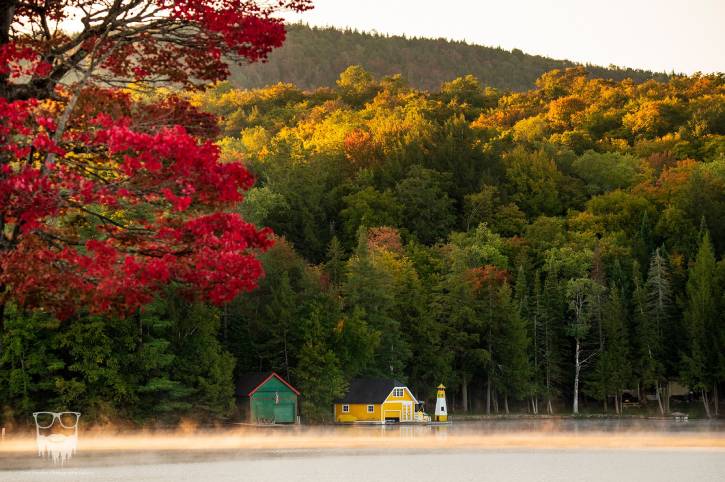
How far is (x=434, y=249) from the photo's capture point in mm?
103438

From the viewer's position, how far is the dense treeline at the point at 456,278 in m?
61.0

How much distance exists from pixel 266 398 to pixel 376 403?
10.3m

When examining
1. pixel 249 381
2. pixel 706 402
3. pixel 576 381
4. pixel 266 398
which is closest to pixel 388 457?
pixel 266 398

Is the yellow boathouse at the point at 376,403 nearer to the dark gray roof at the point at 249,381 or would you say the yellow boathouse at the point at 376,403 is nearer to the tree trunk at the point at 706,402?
the dark gray roof at the point at 249,381

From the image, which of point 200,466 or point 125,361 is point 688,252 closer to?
point 125,361

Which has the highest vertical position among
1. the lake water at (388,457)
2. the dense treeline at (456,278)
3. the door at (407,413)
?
the dense treeline at (456,278)

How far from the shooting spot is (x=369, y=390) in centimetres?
8188

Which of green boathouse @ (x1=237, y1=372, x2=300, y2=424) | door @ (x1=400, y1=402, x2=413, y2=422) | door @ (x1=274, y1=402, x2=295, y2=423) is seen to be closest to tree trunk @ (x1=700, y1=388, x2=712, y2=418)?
door @ (x1=400, y1=402, x2=413, y2=422)

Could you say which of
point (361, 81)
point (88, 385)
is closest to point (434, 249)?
point (88, 385)

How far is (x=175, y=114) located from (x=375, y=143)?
105887 mm

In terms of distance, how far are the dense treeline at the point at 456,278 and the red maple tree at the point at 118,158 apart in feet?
126

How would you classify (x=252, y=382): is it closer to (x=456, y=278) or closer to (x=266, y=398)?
(x=266, y=398)

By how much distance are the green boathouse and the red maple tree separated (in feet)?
→ 184

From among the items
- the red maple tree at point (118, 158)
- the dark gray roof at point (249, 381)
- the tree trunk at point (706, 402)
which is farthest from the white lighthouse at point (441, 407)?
the red maple tree at point (118, 158)
